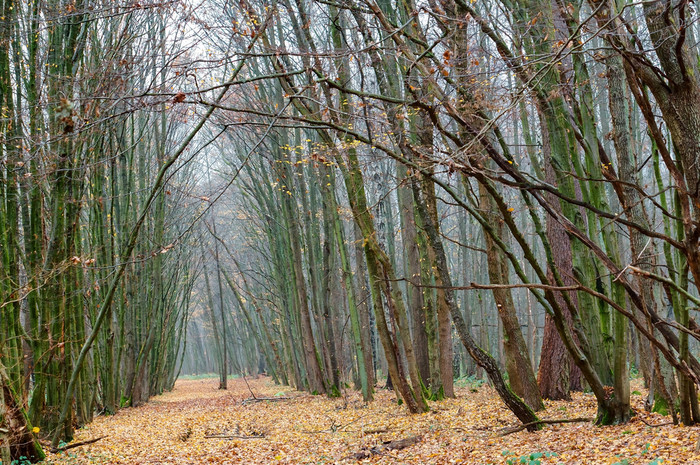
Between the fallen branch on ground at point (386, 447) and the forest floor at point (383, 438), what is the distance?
0.03m

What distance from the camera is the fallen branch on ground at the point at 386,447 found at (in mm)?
6156

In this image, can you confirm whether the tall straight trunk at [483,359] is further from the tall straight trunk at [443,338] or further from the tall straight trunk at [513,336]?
the tall straight trunk at [443,338]

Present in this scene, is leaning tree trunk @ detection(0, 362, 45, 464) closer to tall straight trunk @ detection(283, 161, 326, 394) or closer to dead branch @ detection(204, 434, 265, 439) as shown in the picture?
dead branch @ detection(204, 434, 265, 439)

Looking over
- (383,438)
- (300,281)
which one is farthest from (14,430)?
(300,281)

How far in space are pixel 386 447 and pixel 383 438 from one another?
576mm

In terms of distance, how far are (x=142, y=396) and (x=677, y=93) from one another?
15127 mm

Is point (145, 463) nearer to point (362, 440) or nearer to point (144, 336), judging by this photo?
point (362, 440)

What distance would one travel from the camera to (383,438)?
6949 mm

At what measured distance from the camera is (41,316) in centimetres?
705

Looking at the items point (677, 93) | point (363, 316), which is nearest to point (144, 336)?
point (363, 316)

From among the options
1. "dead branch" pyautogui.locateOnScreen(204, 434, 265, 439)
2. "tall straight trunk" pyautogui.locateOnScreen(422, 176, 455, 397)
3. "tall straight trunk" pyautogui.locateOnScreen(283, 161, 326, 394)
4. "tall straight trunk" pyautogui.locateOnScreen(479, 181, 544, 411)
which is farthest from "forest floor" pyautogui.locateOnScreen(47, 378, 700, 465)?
"tall straight trunk" pyautogui.locateOnScreen(283, 161, 326, 394)

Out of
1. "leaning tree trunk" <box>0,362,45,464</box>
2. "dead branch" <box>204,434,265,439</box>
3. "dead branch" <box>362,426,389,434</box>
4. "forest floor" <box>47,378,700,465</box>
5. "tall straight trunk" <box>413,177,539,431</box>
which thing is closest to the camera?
"forest floor" <box>47,378,700,465</box>

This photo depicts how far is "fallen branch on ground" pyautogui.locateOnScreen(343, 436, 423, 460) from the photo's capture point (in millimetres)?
6156

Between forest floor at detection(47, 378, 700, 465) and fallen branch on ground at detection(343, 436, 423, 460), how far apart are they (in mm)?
28
